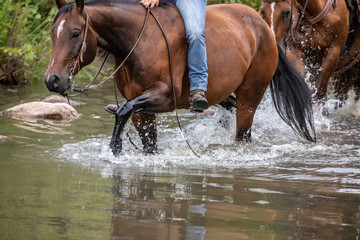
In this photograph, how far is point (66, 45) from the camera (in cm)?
520

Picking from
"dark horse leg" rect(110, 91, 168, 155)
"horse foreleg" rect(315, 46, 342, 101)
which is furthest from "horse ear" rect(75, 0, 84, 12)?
"horse foreleg" rect(315, 46, 342, 101)

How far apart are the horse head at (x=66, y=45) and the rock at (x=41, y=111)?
3.52 m

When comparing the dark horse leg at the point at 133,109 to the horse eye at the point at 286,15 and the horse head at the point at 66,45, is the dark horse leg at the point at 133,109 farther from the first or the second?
the horse eye at the point at 286,15

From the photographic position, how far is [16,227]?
142 inches

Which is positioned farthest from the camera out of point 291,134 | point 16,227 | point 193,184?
point 291,134

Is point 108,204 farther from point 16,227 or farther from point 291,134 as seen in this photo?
point 291,134

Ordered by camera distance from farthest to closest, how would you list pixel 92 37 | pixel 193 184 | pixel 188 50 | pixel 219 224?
pixel 188 50 < pixel 92 37 < pixel 193 184 < pixel 219 224

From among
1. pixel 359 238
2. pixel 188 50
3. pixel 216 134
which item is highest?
pixel 188 50

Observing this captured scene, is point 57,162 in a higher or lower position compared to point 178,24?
lower

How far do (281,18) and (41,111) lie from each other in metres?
3.50

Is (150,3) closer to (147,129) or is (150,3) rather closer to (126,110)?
(126,110)

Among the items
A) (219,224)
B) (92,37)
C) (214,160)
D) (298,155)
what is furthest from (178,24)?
(219,224)

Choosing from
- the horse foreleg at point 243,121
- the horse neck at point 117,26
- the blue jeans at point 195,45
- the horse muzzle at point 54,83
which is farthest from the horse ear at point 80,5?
the horse foreleg at point 243,121

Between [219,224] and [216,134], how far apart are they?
12.1 feet
